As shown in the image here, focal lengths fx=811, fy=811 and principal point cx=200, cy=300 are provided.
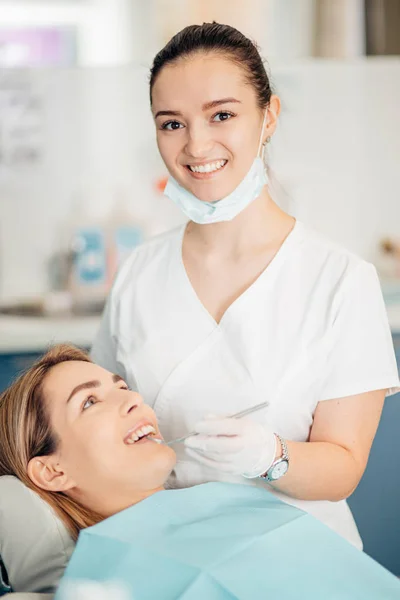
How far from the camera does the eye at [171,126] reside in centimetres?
150

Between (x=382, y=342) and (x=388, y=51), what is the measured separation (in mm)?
2036

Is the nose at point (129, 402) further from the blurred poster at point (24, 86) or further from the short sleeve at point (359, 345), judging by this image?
the blurred poster at point (24, 86)

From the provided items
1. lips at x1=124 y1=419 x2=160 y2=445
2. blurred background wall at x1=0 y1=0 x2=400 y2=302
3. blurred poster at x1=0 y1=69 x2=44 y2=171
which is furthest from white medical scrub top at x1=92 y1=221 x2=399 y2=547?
blurred poster at x1=0 y1=69 x2=44 y2=171

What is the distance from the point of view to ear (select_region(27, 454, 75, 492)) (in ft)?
4.60

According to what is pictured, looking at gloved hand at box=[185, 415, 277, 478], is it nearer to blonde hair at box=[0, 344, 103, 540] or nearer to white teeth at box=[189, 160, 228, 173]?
blonde hair at box=[0, 344, 103, 540]

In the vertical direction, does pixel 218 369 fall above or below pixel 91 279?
above

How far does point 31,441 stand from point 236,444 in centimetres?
39

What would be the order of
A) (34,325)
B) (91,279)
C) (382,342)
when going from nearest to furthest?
1. (382,342)
2. (34,325)
3. (91,279)

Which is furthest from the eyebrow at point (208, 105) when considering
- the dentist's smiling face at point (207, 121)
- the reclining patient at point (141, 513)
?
the reclining patient at point (141, 513)

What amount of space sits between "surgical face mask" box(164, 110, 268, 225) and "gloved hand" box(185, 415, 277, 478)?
409 millimetres

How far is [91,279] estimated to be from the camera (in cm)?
298

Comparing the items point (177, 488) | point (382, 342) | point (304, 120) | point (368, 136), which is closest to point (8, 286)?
point (304, 120)

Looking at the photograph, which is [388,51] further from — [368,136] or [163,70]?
[163,70]

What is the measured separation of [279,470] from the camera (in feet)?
4.34
